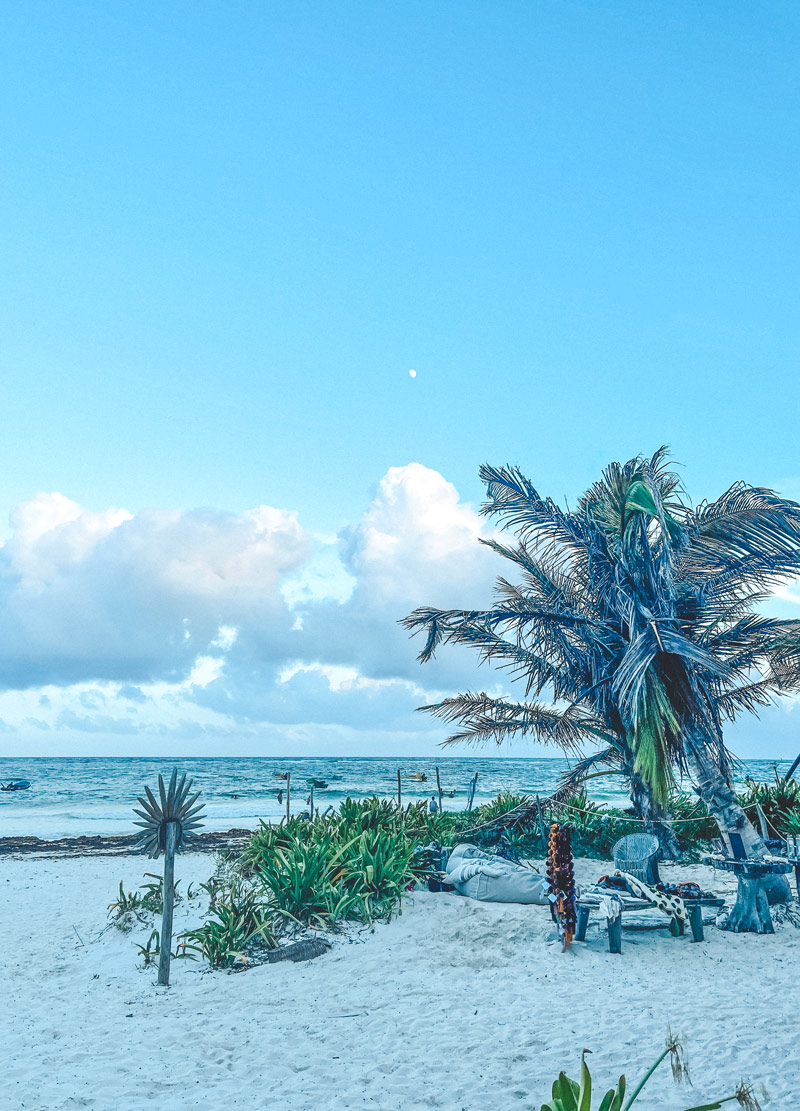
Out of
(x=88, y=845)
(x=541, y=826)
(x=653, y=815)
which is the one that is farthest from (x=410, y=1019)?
(x=88, y=845)

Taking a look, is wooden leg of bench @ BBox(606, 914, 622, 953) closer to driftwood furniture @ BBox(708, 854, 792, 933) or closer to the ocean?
driftwood furniture @ BBox(708, 854, 792, 933)

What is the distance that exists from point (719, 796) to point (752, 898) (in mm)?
1251

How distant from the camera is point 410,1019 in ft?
20.4

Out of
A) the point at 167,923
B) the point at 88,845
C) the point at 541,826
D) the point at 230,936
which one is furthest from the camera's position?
the point at 88,845

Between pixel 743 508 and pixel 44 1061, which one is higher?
pixel 743 508

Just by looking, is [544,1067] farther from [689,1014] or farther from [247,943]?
[247,943]

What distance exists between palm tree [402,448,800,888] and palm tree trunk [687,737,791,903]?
0.02 m

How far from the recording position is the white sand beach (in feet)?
16.2

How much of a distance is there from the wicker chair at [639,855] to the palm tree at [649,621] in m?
0.73

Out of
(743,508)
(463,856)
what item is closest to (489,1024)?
(463,856)

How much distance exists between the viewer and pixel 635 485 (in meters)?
9.88

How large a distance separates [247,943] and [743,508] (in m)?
8.81

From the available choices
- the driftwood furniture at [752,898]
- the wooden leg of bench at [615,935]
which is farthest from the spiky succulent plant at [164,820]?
the driftwood furniture at [752,898]

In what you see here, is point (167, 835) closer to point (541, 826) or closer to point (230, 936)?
point (230, 936)
